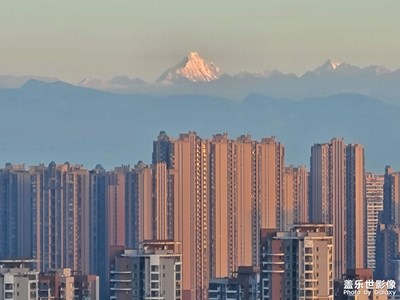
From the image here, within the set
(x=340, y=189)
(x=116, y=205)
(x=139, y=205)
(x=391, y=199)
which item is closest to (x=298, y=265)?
(x=139, y=205)

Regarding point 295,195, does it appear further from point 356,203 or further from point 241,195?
point 241,195

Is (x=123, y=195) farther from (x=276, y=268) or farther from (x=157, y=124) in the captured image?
(x=276, y=268)

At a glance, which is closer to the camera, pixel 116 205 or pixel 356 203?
pixel 116 205

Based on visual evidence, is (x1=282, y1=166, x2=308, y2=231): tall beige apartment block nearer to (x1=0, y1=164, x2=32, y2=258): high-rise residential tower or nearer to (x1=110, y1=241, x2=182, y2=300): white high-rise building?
(x1=0, y1=164, x2=32, y2=258): high-rise residential tower

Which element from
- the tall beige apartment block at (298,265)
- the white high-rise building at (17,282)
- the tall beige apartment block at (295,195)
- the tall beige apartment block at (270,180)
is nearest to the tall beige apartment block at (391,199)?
the tall beige apartment block at (295,195)

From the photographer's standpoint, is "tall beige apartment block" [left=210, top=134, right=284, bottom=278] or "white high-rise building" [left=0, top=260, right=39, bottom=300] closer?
"white high-rise building" [left=0, top=260, right=39, bottom=300]

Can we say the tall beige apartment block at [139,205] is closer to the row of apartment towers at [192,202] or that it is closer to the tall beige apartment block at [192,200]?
the row of apartment towers at [192,202]

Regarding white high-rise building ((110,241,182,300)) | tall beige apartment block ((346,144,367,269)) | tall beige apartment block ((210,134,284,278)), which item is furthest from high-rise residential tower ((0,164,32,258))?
white high-rise building ((110,241,182,300))

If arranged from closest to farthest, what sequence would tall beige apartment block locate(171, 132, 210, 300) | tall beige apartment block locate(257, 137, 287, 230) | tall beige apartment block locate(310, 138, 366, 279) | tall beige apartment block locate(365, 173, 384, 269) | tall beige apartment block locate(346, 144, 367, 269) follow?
tall beige apartment block locate(171, 132, 210, 300)
tall beige apartment block locate(365, 173, 384, 269)
tall beige apartment block locate(346, 144, 367, 269)
tall beige apartment block locate(310, 138, 366, 279)
tall beige apartment block locate(257, 137, 287, 230)
